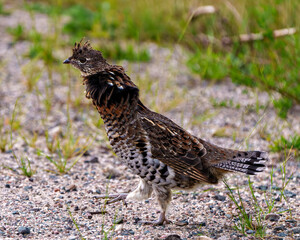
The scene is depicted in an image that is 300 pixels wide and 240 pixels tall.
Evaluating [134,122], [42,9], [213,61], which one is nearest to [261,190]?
[134,122]

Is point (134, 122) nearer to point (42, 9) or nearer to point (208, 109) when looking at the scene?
point (208, 109)

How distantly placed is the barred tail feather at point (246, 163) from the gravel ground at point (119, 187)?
42cm

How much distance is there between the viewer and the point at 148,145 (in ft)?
12.8

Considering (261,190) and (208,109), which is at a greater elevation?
(208,109)

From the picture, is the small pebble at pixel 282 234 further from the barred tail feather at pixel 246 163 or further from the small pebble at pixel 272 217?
the barred tail feather at pixel 246 163

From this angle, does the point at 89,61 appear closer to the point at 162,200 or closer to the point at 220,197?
the point at 162,200

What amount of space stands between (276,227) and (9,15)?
8.91 m

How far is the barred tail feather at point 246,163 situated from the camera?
13.4ft

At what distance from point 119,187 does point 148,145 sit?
1.17 meters

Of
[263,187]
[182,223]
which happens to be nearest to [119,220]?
[182,223]

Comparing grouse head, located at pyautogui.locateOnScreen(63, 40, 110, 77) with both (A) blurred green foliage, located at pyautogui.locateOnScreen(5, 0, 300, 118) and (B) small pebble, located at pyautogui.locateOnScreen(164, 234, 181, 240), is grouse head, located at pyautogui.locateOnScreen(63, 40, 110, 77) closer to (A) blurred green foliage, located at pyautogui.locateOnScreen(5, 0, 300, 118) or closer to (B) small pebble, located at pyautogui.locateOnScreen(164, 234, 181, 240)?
(B) small pebble, located at pyautogui.locateOnScreen(164, 234, 181, 240)

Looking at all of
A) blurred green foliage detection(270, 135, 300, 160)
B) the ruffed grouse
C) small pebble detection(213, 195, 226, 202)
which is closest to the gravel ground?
small pebble detection(213, 195, 226, 202)

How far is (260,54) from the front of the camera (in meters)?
7.68

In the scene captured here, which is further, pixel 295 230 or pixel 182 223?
pixel 182 223
